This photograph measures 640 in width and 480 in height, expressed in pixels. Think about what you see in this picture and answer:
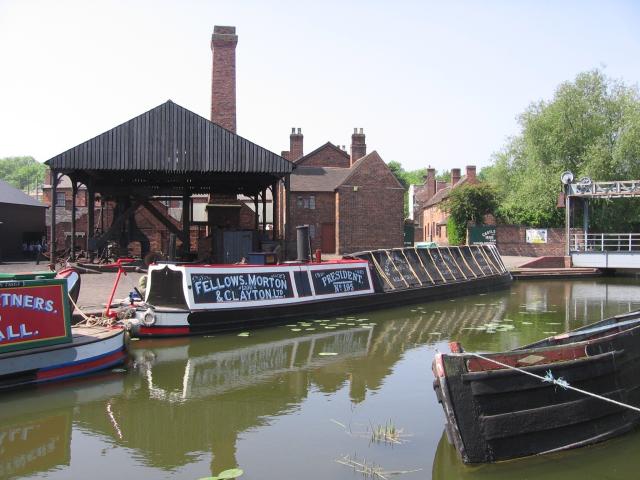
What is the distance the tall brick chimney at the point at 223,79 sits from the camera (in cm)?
2523

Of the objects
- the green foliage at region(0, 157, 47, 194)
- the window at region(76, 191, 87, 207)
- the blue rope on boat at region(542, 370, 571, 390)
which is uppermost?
the green foliage at region(0, 157, 47, 194)

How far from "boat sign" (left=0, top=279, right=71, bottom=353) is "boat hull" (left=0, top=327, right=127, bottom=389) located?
5.0 inches

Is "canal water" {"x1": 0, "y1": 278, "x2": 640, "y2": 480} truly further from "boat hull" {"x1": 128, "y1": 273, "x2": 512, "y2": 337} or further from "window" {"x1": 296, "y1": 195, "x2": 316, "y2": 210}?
"window" {"x1": 296, "y1": 195, "x2": 316, "y2": 210}

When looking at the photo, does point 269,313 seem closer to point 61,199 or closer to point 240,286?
point 240,286

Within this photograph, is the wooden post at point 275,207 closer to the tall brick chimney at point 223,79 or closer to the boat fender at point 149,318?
the tall brick chimney at point 223,79

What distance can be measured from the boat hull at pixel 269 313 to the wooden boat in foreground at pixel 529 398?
7094 millimetres

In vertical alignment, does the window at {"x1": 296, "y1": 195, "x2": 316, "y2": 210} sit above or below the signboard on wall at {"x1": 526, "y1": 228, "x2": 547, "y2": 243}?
above

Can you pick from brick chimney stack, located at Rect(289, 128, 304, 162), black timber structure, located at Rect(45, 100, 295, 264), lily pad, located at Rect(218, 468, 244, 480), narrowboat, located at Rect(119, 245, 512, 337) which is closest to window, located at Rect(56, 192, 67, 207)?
brick chimney stack, located at Rect(289, 128, 304, 162)

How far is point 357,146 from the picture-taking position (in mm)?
40719

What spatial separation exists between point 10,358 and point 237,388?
120 inches

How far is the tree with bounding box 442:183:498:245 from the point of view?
36.6 meters

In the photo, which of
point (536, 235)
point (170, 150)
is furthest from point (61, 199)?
point (536, 235)

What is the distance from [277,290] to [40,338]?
234 inches

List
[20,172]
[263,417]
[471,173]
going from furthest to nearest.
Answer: [20,172], [471,173], [263,417]
